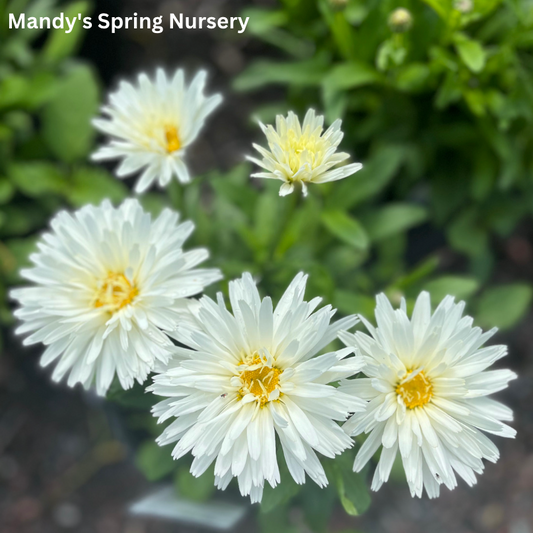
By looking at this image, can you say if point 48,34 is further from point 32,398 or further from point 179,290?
point 179,290

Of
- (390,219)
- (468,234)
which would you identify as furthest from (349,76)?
(468,234)

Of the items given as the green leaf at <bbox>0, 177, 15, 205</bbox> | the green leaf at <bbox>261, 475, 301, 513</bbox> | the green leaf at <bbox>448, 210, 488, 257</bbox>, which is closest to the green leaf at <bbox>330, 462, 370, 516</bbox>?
the green leaf at <bbox>261, 475, 301, 513</bbox>

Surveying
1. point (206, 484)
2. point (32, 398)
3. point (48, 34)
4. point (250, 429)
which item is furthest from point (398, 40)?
point (32, 398)

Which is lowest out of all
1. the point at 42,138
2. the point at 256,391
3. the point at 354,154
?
the point at 256,391

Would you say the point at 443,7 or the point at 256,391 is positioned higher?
the point at 443,7

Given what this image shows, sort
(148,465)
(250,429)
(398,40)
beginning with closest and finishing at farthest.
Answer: (250,429) < (398,40) < (148,465)

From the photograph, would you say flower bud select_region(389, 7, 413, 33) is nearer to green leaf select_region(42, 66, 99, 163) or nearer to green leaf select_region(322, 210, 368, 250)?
green leaf select_region(322, 210, 368, 250)

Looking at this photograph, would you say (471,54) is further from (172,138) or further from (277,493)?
(277,493)
